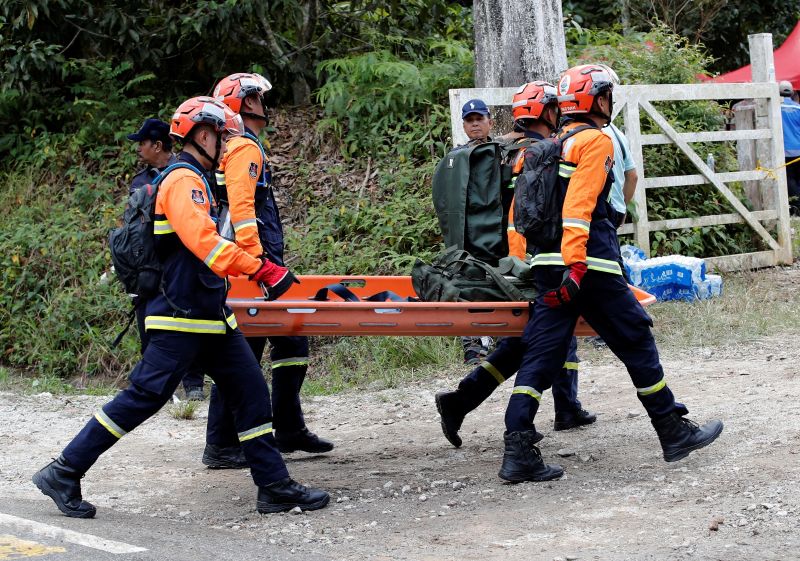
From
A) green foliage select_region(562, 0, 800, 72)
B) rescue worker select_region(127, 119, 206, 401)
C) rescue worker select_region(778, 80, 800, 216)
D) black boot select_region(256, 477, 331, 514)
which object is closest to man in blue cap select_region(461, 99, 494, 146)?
rescue worker select_region(127, 119, 206, 401)

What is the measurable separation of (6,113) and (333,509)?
9645 millimetres

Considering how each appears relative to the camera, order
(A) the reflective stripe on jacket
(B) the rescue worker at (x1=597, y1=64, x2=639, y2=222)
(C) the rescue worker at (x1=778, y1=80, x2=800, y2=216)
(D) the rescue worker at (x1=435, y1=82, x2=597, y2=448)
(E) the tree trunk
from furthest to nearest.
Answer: (C) the rescue worker at (x1=778, y1=80, x2=800, y2=216) < (E) the tree trunk < (B) the rescue worker at (x1=597, y1=64, x2=639, y2=222) < (D) the rescue worker at (x1=435, y1=82, x2=597, y2=448) < (A) the reflective stripe on jacket

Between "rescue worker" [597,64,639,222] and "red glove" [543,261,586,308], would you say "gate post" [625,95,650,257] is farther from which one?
"red glove" [543,261,586,308]

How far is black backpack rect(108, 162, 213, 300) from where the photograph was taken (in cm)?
538

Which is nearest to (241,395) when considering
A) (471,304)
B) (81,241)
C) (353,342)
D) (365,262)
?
(471,304)

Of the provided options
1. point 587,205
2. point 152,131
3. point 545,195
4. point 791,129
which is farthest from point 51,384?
point 791,129

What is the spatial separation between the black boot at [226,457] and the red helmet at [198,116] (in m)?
1.98

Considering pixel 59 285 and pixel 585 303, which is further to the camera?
pixel 59 285

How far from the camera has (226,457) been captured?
666cm

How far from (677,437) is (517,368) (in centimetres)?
109

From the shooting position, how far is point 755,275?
454 inches

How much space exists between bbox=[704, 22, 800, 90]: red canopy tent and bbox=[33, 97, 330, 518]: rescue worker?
13497 millimetres

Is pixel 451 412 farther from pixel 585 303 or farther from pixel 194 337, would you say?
pixel 194 337

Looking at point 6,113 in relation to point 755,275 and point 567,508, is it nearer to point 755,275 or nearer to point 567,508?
point 755,275
